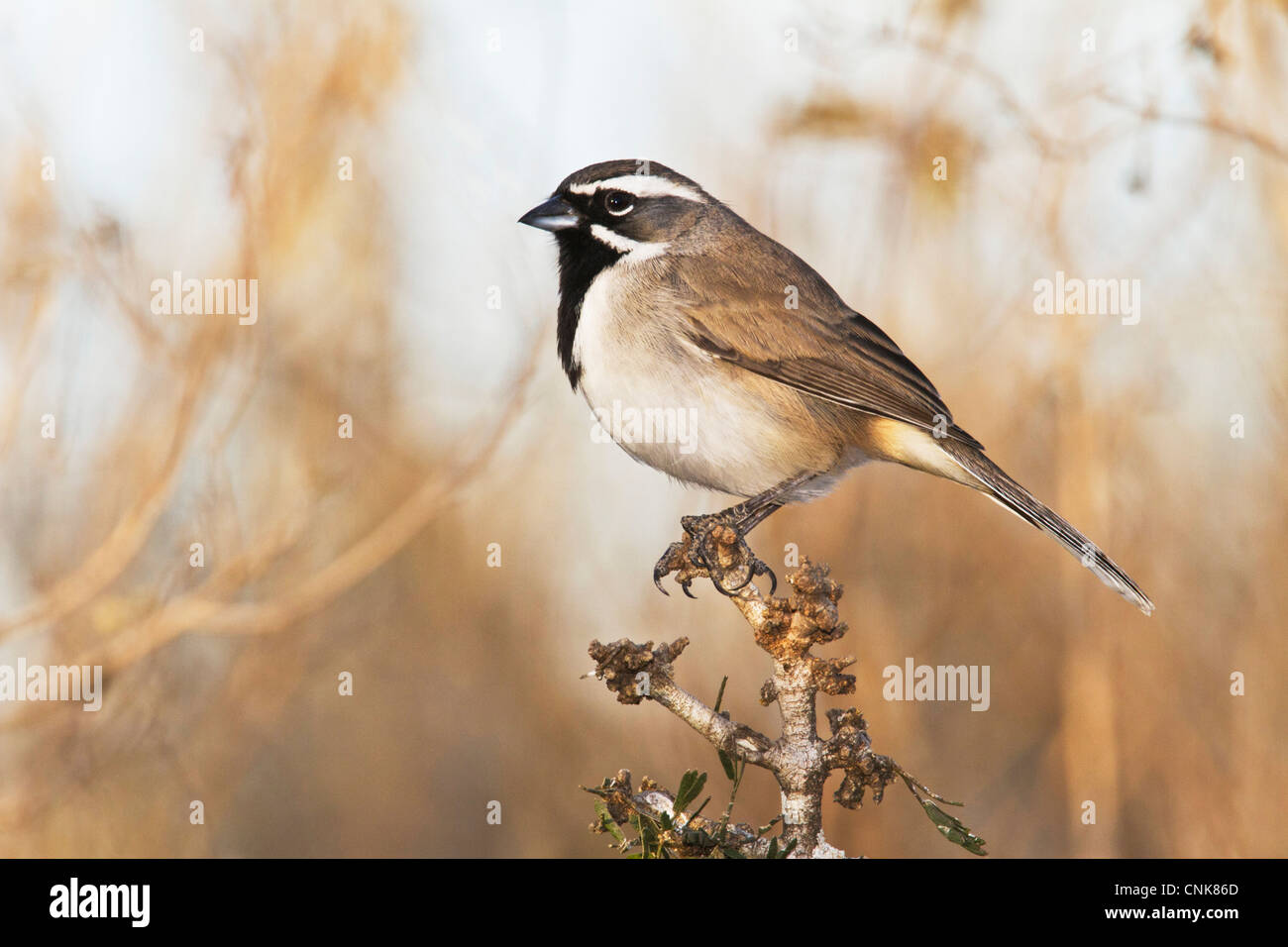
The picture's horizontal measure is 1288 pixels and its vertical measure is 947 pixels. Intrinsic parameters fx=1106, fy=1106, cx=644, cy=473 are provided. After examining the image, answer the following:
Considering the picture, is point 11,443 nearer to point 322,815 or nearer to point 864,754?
point 322,815

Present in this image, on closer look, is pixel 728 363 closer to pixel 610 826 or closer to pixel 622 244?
pixel 622 244

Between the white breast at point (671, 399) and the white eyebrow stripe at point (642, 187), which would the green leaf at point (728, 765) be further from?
the white eyebrow stripe at point (642, 187)

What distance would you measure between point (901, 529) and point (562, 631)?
79.8 inches

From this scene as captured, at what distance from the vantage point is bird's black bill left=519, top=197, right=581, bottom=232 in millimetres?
4434

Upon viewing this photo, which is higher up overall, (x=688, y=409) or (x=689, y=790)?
(x=688, y=409)

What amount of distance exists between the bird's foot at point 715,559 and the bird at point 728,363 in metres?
0.47

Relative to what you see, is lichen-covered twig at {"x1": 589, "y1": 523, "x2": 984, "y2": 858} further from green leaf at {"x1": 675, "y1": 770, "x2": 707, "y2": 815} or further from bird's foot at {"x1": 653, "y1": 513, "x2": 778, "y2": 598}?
bird's foot at {"x1": 653, "y1": 513, "x2": 778, "y2": 598}

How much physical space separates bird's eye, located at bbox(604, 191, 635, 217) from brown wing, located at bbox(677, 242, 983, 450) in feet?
1.25

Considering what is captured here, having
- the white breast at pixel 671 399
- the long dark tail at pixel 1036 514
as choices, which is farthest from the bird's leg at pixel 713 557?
the long dark tail at pixel 1036 514

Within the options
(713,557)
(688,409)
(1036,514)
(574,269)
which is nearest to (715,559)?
(713,557)

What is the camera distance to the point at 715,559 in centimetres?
338

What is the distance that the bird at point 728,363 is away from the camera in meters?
4.16

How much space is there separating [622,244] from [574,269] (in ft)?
0.75

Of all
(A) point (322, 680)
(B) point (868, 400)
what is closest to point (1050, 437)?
(B) point (868, 400)
